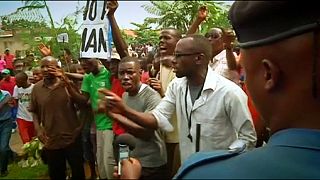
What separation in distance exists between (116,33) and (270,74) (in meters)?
2.98

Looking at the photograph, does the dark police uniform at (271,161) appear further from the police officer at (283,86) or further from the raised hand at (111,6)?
the raised hand at (111,6)

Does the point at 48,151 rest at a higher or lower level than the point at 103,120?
lower

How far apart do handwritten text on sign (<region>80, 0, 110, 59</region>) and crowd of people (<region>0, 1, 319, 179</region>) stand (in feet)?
0.25

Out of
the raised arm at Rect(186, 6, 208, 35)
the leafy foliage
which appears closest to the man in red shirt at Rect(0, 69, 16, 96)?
the raised arm at Rect(186, 6, 208, 35)

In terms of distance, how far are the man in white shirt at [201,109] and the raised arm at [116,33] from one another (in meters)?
0.90

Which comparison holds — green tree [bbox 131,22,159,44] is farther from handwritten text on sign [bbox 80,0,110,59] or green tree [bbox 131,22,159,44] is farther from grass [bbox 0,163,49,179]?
handwritten text on sign [bbox 80,0,110,59]

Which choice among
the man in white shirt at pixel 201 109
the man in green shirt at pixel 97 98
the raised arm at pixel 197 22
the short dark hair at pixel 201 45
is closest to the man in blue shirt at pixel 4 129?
the man in green shirt at pixel 97 98

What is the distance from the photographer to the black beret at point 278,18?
725mm

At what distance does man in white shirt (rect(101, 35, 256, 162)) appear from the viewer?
8.42 feet

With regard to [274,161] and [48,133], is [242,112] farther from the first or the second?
[48,133]


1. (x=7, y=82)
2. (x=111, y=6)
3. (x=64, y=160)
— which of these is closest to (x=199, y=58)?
(x=111, y=6)

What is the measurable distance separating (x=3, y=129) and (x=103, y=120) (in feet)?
5.72

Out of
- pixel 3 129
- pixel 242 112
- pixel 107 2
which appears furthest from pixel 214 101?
pixel 3 129

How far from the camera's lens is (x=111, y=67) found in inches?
167
